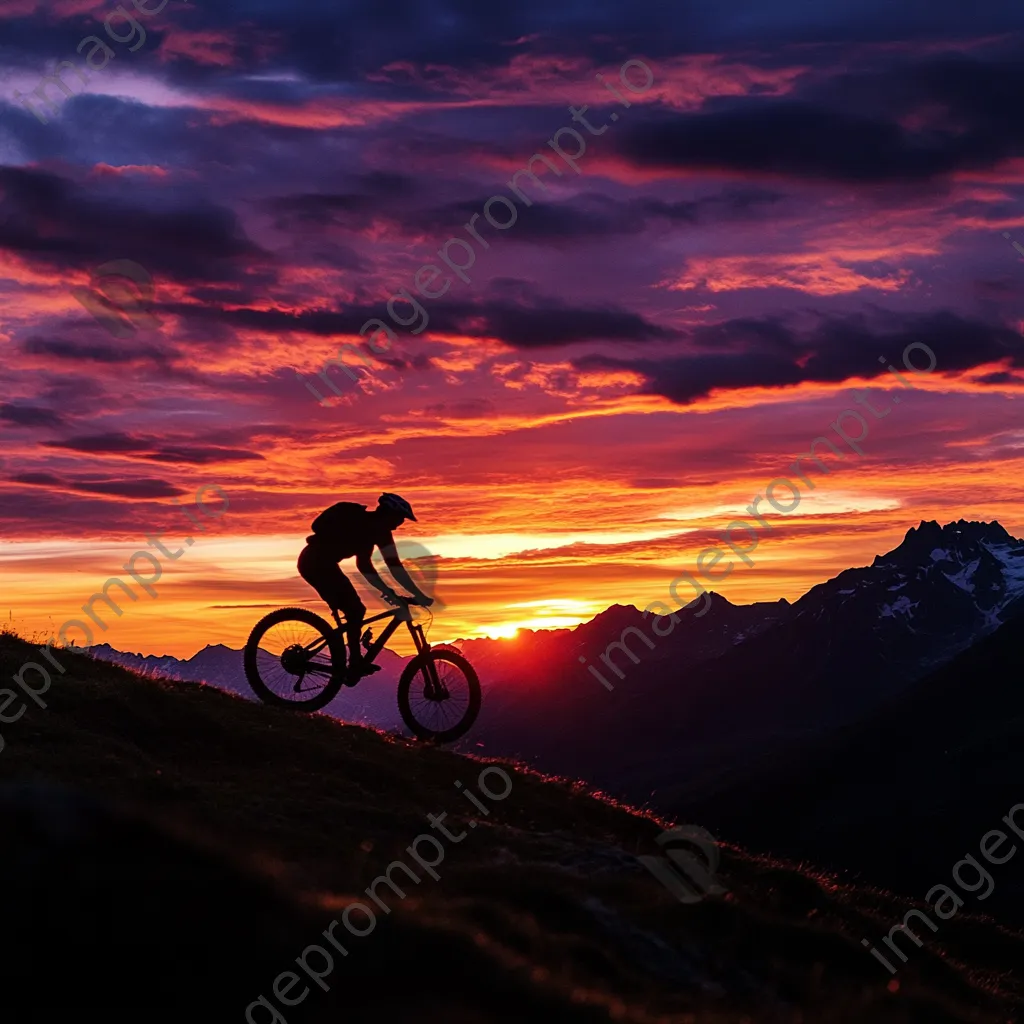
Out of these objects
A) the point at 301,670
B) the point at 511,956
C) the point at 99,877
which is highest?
the point at 301,670

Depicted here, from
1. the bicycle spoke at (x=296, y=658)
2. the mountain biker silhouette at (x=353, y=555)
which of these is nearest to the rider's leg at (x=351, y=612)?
the mountain biker silhouette at (x=353, y=555)

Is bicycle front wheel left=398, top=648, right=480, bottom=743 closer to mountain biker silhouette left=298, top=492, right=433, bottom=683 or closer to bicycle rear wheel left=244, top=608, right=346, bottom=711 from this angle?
mountain biker silhouette left=298, top=492, right=433, bottom=683

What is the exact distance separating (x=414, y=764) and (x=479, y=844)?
14.6 ft

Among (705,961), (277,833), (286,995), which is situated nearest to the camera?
(286,995)

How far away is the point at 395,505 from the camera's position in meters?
20.4

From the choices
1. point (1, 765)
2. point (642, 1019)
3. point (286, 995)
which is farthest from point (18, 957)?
point (1, 765)

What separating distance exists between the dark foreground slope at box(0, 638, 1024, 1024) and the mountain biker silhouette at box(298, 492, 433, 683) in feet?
7.31

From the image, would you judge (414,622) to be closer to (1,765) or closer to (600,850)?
(600,850)

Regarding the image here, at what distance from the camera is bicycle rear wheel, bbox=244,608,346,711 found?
2119cm

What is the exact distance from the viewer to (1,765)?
45.7 feet

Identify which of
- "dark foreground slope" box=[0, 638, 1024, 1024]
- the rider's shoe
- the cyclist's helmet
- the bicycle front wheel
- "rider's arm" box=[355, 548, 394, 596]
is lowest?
"dark foreground slope" box=[0, 638, 1024, 1024]

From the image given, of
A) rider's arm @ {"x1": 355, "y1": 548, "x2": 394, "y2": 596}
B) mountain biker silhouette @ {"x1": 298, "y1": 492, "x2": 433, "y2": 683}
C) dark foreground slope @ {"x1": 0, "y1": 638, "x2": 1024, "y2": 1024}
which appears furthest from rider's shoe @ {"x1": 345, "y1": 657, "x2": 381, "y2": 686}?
rider's arm @ {"x1": 355, "y1": 548, "x2": 394, "y2": 596}

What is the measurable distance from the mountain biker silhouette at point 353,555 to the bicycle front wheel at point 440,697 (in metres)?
0.94

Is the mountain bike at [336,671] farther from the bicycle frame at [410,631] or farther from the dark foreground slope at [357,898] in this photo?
the dark foreground slope at [357,898]
